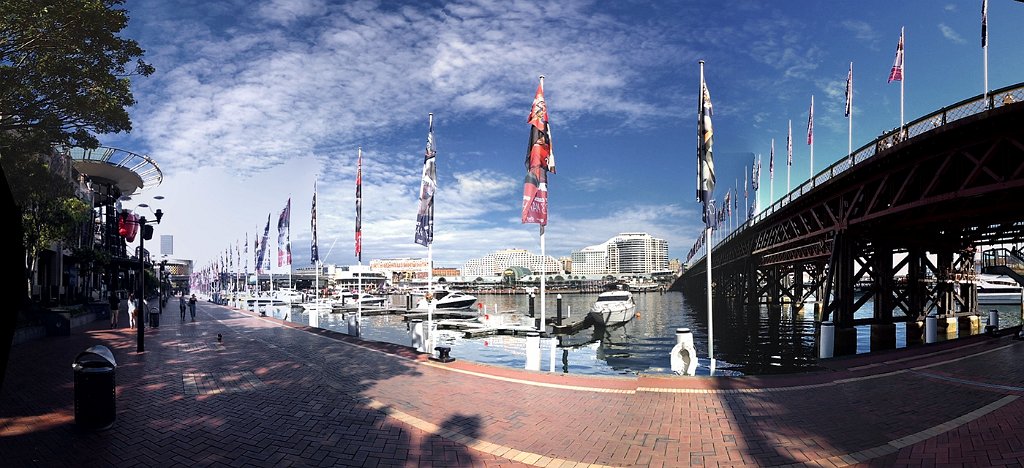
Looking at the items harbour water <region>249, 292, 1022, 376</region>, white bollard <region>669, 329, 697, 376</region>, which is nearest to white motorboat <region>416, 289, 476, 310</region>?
harbour water <region>249, 292, 1022, 376</region>

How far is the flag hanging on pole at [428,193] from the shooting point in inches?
734

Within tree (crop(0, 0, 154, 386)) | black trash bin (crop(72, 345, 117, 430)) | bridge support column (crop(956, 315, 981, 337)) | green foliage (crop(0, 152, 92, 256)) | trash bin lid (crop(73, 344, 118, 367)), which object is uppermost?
tree (crop(0, 0, 154, 386))

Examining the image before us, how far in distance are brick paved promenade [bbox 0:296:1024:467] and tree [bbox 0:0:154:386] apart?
7.55m

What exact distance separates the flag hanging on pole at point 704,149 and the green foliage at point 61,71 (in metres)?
19.8

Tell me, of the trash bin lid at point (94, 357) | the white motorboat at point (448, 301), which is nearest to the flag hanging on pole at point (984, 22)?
the trash bin lid at point (94, 357)

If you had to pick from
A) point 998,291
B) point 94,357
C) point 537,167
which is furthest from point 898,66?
point 998,291

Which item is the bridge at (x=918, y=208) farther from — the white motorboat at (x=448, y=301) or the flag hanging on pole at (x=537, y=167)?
the white motorboat at (x=448, y=301)

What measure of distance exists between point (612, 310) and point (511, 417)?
2844cm

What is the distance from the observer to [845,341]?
68.9 feet

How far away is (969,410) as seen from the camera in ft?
27.9

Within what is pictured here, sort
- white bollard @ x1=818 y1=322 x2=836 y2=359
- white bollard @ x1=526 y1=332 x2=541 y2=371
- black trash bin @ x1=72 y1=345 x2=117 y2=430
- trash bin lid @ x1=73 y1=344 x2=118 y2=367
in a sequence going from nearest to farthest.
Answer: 1. black trash bin @ x1=72 y1=345 x2=117 y2=430
2. trash bin lid @ x1=73 y1=344 x2=118 y2=367
3. white bollard @ x1=526 y1=332 x2=541 y2=371
4. white bollard @ x1=818 y1=322 x2=836 y2=359

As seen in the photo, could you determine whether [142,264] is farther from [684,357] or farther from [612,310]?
[612,310]

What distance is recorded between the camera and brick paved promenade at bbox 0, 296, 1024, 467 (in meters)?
6.59

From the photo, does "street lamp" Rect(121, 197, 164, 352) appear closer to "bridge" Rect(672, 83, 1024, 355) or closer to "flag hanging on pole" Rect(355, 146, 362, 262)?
"flag hanging on pole" Rect(355, 146, 362, 262)
